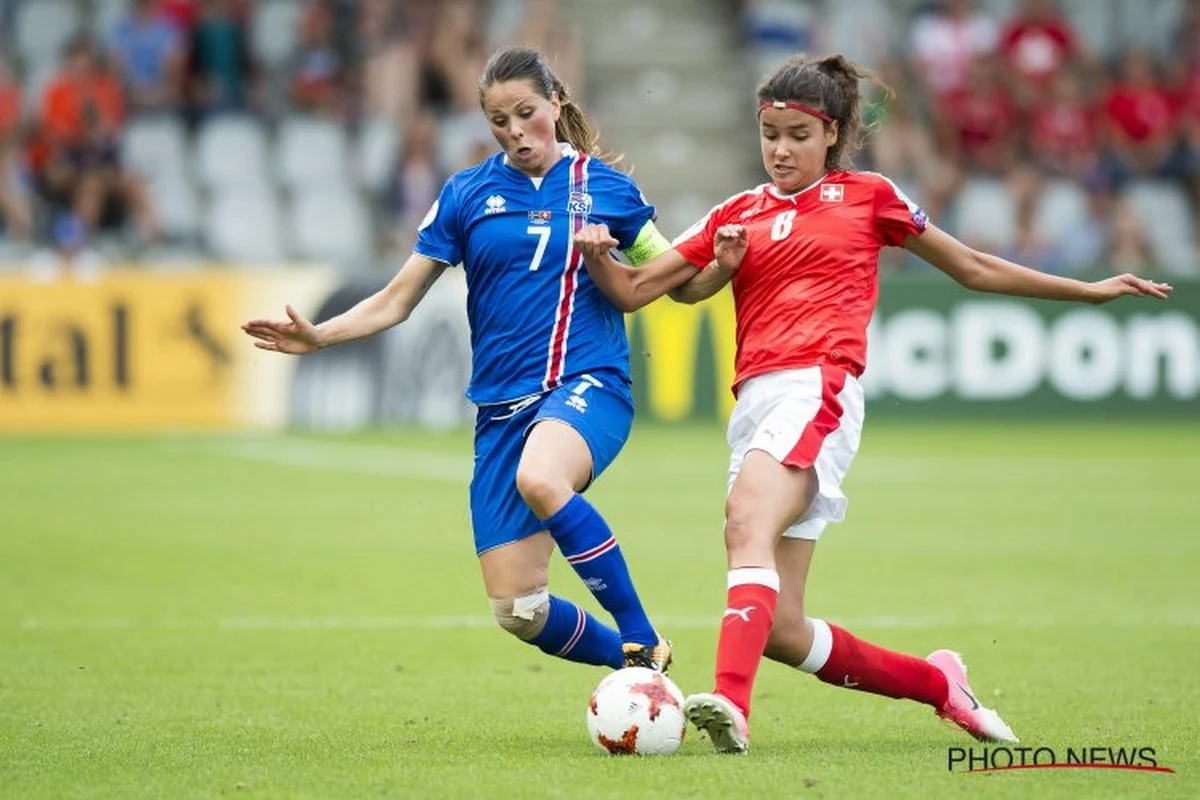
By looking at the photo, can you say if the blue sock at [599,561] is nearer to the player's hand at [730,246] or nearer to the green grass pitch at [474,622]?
the green grass pitch at [474,622]

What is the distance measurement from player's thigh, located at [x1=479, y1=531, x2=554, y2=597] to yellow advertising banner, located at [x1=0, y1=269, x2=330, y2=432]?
1313cm

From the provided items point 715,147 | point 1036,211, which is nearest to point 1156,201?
point 1036,211

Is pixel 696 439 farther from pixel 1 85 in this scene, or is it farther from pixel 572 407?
pixel 572 407

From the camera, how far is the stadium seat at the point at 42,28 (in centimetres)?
2360

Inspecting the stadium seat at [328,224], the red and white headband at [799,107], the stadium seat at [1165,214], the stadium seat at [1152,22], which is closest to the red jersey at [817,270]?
the red and white headband at [799,107]

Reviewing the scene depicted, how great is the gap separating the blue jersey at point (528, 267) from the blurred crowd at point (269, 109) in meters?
14.1

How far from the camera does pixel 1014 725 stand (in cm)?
718

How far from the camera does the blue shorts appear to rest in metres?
7.18

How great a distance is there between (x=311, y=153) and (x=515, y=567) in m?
16.3

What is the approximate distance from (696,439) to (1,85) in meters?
8.09

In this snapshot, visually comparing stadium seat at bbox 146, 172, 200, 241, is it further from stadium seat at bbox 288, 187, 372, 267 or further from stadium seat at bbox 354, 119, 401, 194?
stadium seat at bbox 354, 119, 401, 194

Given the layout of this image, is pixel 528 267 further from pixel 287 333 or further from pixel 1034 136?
pixel 1034 136

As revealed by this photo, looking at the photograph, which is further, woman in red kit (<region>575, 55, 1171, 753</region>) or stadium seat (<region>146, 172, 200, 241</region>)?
stadium seat (<region>146, 172, 200, 241</region>)

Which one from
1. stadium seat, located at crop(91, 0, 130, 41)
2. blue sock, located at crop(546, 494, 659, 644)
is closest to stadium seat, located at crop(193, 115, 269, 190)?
stadium seat, located at crop(91, 0, 130, 41)
